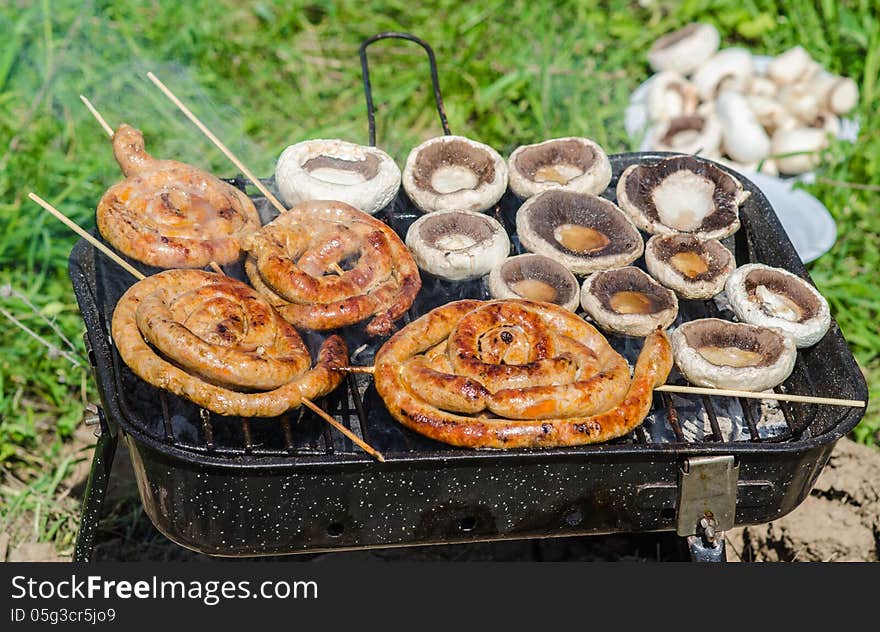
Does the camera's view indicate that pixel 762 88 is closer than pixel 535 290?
No

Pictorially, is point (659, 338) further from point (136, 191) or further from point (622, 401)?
point (136, 191)

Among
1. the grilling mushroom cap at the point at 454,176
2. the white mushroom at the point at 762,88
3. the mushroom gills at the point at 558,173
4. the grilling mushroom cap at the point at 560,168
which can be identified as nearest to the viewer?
the grilling mushroom cap at the point at 454,176

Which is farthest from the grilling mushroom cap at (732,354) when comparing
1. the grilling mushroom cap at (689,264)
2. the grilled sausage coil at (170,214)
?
the grilled sausage coil at (170,214)

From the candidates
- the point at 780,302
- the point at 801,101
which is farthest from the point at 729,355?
the point at 801,101

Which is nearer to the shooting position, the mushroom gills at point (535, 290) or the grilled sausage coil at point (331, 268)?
the grilled sausage coil at point (331, 268)

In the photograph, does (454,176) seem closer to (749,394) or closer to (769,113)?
(749,394)

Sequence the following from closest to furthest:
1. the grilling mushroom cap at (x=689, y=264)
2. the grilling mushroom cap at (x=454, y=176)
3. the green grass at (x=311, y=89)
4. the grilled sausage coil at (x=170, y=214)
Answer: the grilled sausage coil at (x=170, y=214), the grilling mushroom cap at (x=689, y=264), the grilling mushroom cap at (x=454, y=176), the green grass at (x=311, y=89)

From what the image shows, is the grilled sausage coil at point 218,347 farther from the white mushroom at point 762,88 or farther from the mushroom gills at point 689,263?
the white mushroom at point 762,88
